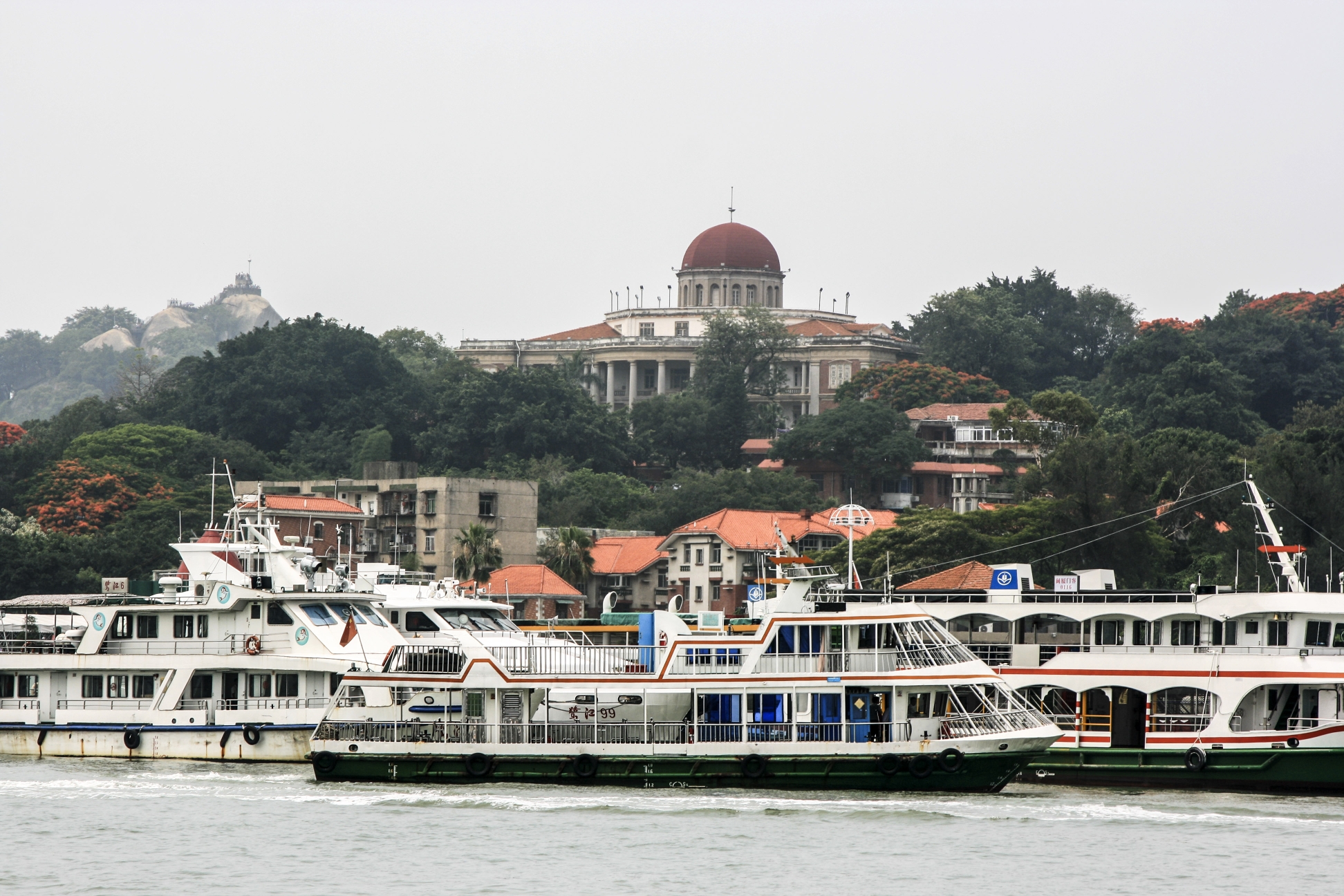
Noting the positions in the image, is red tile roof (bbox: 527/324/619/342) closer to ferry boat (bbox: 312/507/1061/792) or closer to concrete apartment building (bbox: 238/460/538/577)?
concrete apartment building (bbox: 238/460/538/577)

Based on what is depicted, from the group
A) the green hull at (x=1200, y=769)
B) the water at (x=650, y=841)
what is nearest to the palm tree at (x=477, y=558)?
the water at (x=650, y=841)

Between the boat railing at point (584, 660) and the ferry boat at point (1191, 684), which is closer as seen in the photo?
the ferry boat at point (1191, 684)

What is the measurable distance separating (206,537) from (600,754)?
1600 centimetres

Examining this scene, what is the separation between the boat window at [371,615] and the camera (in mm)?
53531

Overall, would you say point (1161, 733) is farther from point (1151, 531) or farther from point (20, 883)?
point (1151, 531)

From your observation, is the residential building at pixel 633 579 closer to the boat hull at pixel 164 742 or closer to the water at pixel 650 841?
the boat hull at pixel 164 742

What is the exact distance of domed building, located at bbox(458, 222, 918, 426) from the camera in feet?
513

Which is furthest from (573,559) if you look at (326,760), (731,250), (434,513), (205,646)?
(731,250)

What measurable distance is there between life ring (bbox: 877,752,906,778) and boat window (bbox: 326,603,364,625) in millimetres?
16130

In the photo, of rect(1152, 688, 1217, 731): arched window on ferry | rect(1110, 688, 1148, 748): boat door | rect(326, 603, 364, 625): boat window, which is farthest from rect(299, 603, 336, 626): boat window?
rect(1152, 688, 1217, 731): arched window on ferry

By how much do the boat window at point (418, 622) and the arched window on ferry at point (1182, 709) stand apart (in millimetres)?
19584

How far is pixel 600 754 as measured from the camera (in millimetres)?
44062

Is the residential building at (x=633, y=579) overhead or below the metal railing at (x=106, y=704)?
overhead

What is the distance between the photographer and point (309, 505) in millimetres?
96000
